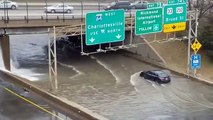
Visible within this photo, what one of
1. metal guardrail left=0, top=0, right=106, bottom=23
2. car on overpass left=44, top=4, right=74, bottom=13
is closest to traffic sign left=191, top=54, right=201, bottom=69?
metal guardrail left=0, top=0, right=106, bottom=23

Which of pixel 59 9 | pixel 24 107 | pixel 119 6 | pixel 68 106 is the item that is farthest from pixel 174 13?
pixel 59 9

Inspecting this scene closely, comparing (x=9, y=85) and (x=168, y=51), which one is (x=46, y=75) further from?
(x=168, y=51)

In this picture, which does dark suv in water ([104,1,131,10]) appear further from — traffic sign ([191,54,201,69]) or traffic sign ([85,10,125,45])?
traffic sign ([85,10,125,45])

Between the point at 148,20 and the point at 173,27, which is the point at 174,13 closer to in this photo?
the point at 173,27

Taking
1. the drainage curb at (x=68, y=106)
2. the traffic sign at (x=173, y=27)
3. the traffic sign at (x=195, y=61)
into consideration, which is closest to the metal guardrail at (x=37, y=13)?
the drainage curb at (x=68, y=106)

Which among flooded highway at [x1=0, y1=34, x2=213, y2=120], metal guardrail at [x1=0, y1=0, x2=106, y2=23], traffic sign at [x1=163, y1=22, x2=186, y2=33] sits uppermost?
metal guardrail at [x1=0, y1=0, x2=106, y2=23]

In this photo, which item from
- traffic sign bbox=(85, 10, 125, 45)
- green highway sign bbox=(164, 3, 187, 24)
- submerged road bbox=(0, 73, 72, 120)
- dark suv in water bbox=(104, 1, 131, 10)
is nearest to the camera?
submerged road bbox=(0, 73, 72, 120)

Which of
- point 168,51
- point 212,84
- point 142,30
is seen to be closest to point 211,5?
point 168,51
